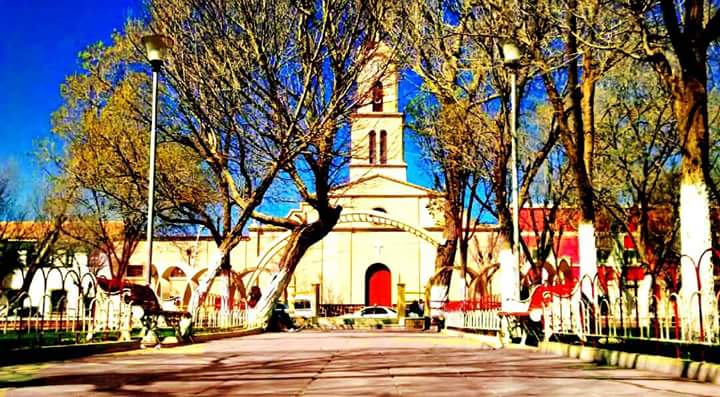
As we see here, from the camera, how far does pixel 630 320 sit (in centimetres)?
959

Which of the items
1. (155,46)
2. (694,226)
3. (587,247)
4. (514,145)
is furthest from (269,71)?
(694,226)

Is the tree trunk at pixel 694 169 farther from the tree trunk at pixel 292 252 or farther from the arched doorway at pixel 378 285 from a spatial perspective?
the arched doorway at pixel 378 285

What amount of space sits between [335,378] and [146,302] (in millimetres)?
6701

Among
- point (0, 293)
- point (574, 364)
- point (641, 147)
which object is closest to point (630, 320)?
point (574, 364)

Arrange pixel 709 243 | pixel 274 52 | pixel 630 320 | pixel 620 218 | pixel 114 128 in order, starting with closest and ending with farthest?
pixel 630 320 < pixel 709 243 < pixel 274 52 < pixel 114 128 < pixel 620 218

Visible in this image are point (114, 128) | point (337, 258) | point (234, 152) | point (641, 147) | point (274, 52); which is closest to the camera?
point (274, 52)

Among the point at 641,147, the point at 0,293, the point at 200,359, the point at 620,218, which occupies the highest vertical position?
the point at 641,147

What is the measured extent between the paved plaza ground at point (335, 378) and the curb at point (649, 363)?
0.20 meters

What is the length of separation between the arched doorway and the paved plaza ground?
4271 centimetres

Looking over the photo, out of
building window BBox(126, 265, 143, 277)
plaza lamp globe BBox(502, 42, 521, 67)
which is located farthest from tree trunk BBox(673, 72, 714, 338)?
building window BBox(126, 265, 143, 277)

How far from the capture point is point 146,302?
1288 cm

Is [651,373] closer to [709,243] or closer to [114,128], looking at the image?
[709,243]

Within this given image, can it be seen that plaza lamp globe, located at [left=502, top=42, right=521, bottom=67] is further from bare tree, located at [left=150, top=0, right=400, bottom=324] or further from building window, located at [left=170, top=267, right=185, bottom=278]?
building window, located at [left=170, top=267, right=185, bottom=278]

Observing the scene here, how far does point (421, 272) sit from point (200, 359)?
43321mm
